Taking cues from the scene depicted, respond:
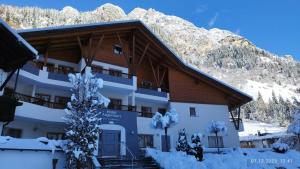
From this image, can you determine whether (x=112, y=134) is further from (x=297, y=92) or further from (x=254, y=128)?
(x=297, y=92)

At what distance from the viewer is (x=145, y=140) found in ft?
87.5

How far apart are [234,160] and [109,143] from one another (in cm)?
942

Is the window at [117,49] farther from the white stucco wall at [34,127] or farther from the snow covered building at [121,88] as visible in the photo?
the white stucco wall at [34,127]

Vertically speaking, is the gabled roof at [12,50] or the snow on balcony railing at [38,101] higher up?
the gabled roof at [12,50]

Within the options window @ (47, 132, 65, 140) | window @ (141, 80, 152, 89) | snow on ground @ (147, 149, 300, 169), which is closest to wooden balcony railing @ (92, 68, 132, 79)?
window @ (141, 80, 152, 89)

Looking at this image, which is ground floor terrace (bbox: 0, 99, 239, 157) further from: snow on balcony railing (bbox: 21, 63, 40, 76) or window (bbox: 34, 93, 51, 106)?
snow on balcony railing (bbox: 21, 63, 40, 76)

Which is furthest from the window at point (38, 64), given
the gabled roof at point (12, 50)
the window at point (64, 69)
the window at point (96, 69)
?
the gabled roof at point (12, 50)

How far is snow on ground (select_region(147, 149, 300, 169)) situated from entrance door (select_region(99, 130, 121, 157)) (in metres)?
3.95

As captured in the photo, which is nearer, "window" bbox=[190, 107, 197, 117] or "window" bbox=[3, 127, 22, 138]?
"window" bbox=[3, 127, 22, 138]

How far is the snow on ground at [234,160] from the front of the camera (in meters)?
17.3

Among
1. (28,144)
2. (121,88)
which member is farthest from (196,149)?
(28,144)

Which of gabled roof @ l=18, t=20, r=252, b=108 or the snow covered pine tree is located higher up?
gabled roof @ l=18, t=20, r=252, b=108

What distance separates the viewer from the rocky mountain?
119250 mm

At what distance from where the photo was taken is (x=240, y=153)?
73.2ft
